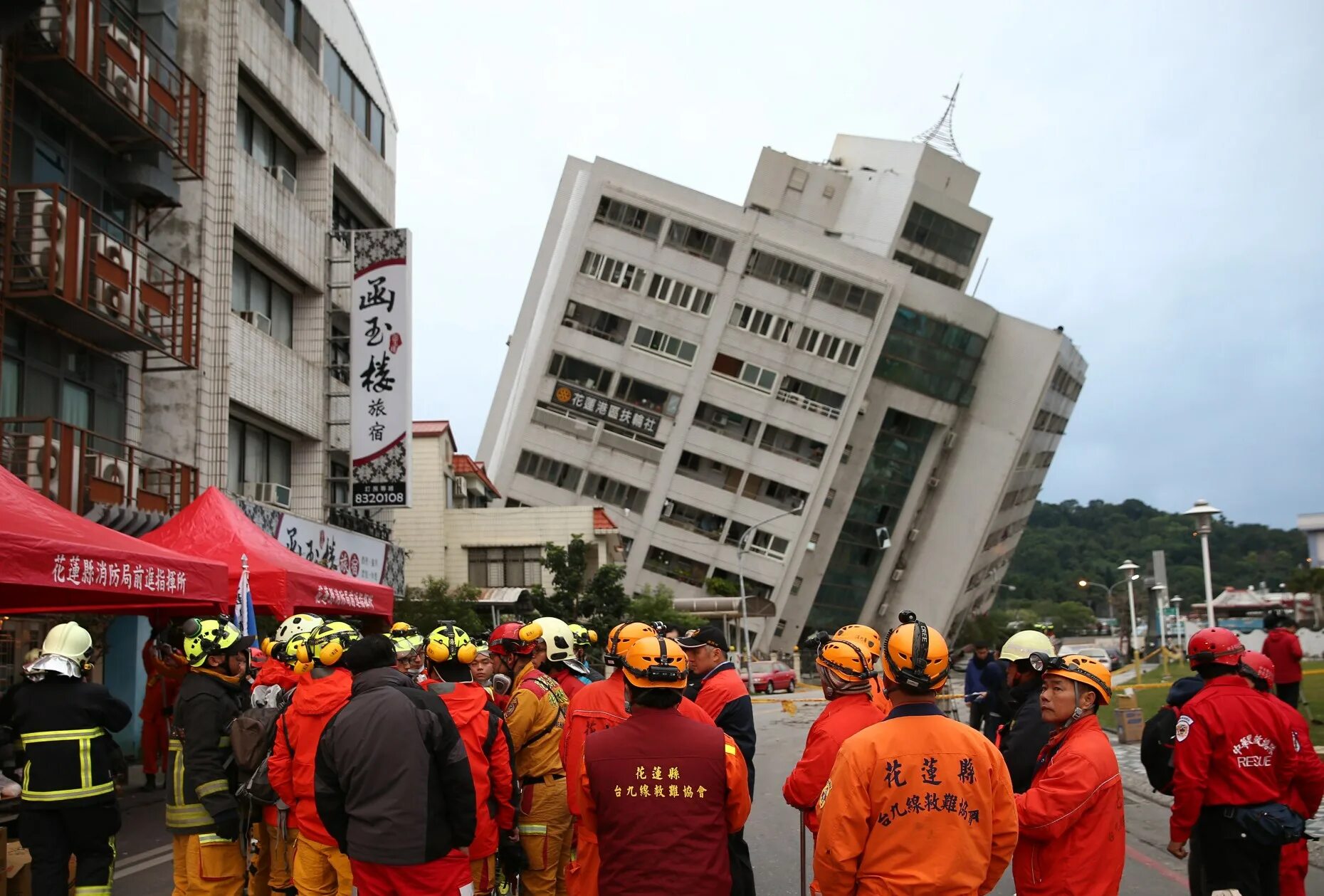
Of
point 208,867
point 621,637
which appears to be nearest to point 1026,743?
point 621,637

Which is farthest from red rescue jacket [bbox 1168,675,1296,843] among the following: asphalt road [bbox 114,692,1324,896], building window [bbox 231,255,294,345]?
building window [bbox 231,255,294,345]

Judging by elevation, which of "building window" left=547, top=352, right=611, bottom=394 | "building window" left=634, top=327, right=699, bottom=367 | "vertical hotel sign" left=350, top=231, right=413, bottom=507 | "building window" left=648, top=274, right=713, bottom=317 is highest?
"building window" left=648, top=274, right=713, bottom=317

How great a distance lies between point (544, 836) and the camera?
7164 millimetres

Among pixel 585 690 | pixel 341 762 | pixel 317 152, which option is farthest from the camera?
pixel 317 152

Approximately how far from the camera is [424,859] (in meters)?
5.44

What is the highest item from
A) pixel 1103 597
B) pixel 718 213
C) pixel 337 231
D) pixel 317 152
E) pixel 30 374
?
pixel 718 213

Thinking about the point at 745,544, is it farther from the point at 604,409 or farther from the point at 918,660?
the point at 918,660

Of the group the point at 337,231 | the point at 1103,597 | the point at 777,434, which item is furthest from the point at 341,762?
the point at 1103,597

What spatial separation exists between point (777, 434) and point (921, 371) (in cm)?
988

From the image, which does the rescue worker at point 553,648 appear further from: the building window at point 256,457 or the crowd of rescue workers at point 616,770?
the building window at point 256,457

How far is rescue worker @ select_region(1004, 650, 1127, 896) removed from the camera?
4.84m

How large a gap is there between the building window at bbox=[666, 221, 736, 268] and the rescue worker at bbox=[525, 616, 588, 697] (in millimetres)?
53022

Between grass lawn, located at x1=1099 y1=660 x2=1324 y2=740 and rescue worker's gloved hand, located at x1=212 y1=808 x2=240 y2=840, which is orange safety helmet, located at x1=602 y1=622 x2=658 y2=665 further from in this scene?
grass lawn, located at x1=1099 y1=660 x2=1324 y2=740

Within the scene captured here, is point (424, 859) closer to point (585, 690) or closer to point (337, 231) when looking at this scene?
point (585, 690)
